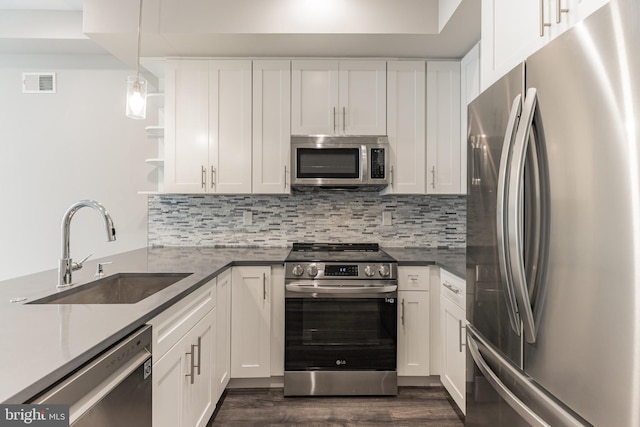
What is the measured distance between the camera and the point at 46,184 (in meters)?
3.11

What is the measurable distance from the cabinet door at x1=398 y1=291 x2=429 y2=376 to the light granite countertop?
1.33 feet

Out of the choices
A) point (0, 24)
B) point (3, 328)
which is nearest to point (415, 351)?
point (3, 328)

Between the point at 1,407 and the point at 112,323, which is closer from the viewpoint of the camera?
the point at 1,407

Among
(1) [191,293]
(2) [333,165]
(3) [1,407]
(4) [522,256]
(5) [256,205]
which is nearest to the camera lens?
(3) [1,407]

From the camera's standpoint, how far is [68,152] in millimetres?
3111

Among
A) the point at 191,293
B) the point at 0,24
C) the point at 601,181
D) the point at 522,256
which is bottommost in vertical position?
the point at 191,293

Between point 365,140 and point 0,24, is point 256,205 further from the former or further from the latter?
point 0,24

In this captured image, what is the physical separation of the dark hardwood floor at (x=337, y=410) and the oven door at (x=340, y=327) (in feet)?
0.69

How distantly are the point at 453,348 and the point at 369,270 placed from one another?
690mm

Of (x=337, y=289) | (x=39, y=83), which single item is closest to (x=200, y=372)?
(x=337, y=289)

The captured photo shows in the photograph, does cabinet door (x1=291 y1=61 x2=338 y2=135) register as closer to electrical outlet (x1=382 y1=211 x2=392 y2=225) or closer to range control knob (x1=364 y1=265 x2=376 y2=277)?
electrical outlet (x1=382 y1=211 x2=392 y2=225)

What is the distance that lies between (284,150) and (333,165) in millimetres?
402

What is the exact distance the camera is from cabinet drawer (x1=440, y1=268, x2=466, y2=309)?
6.57ft

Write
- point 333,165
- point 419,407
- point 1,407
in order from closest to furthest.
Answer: point 1,407 → point 419,407 → point 333,165
